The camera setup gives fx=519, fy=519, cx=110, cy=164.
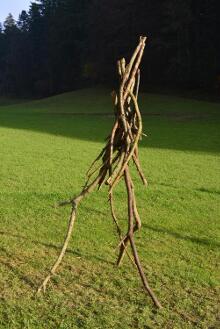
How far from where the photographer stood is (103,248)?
17.8 feet

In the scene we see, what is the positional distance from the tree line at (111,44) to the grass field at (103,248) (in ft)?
86.3

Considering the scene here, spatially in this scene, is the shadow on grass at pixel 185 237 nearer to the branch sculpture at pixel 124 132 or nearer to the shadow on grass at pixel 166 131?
the branch sculpture at pixel 124 132

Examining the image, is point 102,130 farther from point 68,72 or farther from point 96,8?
point 68,72

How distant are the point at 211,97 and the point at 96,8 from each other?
1350 centimetres

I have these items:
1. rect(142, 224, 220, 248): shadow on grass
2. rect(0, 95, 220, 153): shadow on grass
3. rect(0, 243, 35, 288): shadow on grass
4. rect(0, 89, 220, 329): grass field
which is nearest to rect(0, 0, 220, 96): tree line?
rect(0, 95, 220, 153): shadow on grass

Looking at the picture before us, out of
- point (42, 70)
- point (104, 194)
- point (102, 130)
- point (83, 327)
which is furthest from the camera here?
point (42, 70)

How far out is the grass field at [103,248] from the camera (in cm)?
388

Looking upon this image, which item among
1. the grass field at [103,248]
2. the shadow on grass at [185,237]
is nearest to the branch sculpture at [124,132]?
the grass field at [103,248]

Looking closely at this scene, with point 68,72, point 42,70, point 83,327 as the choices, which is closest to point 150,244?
point 83,327

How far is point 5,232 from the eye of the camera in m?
5.74

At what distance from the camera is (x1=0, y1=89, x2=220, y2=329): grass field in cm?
388

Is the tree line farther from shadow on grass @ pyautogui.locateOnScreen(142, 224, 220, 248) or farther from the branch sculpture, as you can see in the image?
the branch sculpture

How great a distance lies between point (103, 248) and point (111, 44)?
128 ft

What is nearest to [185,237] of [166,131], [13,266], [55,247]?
[55,247]
